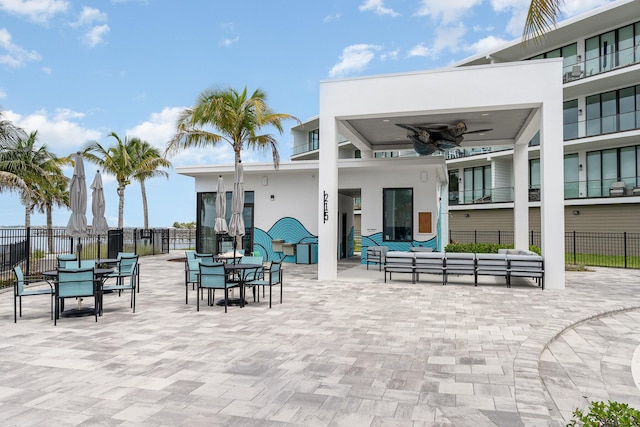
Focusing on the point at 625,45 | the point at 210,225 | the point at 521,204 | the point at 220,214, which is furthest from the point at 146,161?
the point at 625,45

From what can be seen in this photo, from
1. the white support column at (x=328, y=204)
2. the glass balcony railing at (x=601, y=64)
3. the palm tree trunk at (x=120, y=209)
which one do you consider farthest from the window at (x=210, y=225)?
the glass balcony railing at (x=601, y=64)

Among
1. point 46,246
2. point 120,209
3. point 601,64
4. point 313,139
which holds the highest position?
point 313,139

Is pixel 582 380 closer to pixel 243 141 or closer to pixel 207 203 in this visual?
pixel 243 141

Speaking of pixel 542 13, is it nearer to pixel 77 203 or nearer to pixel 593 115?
pixel 77 203

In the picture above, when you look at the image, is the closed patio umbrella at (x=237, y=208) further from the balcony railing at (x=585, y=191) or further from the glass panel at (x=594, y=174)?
the glass panel at (x=594, y=174)

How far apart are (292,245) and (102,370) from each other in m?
14.7

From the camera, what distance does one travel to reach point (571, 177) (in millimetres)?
→ 27875

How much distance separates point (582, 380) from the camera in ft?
17.8

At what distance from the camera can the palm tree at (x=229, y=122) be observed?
54.9 ft

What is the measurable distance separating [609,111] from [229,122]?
71.1ft


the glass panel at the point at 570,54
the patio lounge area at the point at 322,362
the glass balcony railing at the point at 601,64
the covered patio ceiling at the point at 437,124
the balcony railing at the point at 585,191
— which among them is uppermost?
the glass panel at the point at 570,54

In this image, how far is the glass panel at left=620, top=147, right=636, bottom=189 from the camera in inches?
971

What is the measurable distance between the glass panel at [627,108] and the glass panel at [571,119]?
2371 millimetres

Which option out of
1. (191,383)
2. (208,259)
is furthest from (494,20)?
(191,383)
